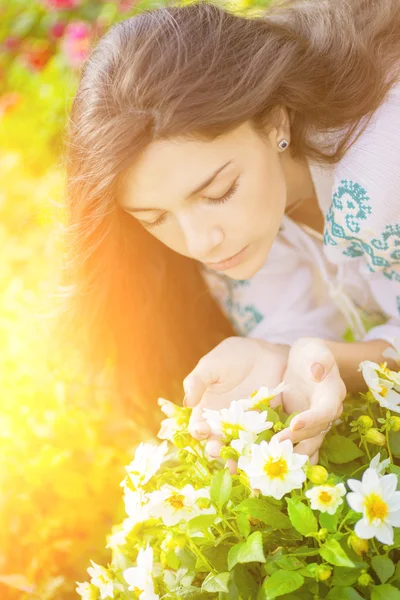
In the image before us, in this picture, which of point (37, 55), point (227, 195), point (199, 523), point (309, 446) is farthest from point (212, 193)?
point (37, 55)

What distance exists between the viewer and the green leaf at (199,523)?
3.08ft

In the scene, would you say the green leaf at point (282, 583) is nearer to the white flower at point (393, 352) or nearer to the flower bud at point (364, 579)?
the flower bud at point (364, 579)

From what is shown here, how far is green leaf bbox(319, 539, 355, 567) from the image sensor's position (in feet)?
2.78

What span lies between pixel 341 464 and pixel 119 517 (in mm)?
488

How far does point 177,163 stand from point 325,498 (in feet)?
2.01

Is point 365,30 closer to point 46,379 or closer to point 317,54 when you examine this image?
point 317,54

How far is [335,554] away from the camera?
2.83 ft

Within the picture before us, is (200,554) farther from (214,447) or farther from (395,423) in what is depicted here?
(395,423)

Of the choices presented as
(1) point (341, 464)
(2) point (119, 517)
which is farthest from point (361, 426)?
(2) point (119, 517)

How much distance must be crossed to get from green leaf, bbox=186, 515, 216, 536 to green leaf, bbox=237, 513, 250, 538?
4 centimetres

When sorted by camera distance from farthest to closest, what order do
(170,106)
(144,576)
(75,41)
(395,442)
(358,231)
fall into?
(75,41)
(358,231)
(170,106)
(395,442)
(144,576)

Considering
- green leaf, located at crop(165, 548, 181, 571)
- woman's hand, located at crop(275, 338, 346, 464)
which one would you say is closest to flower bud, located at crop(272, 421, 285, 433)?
woman's hand, located at crop(275, 338, 346, 464)

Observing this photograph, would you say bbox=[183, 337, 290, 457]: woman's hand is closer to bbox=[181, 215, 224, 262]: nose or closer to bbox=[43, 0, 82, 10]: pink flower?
bbox=[181, 215, 224, 262]: nose

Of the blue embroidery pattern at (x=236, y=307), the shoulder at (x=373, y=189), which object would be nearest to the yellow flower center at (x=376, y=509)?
the shoulder at (x=373, y=189)
